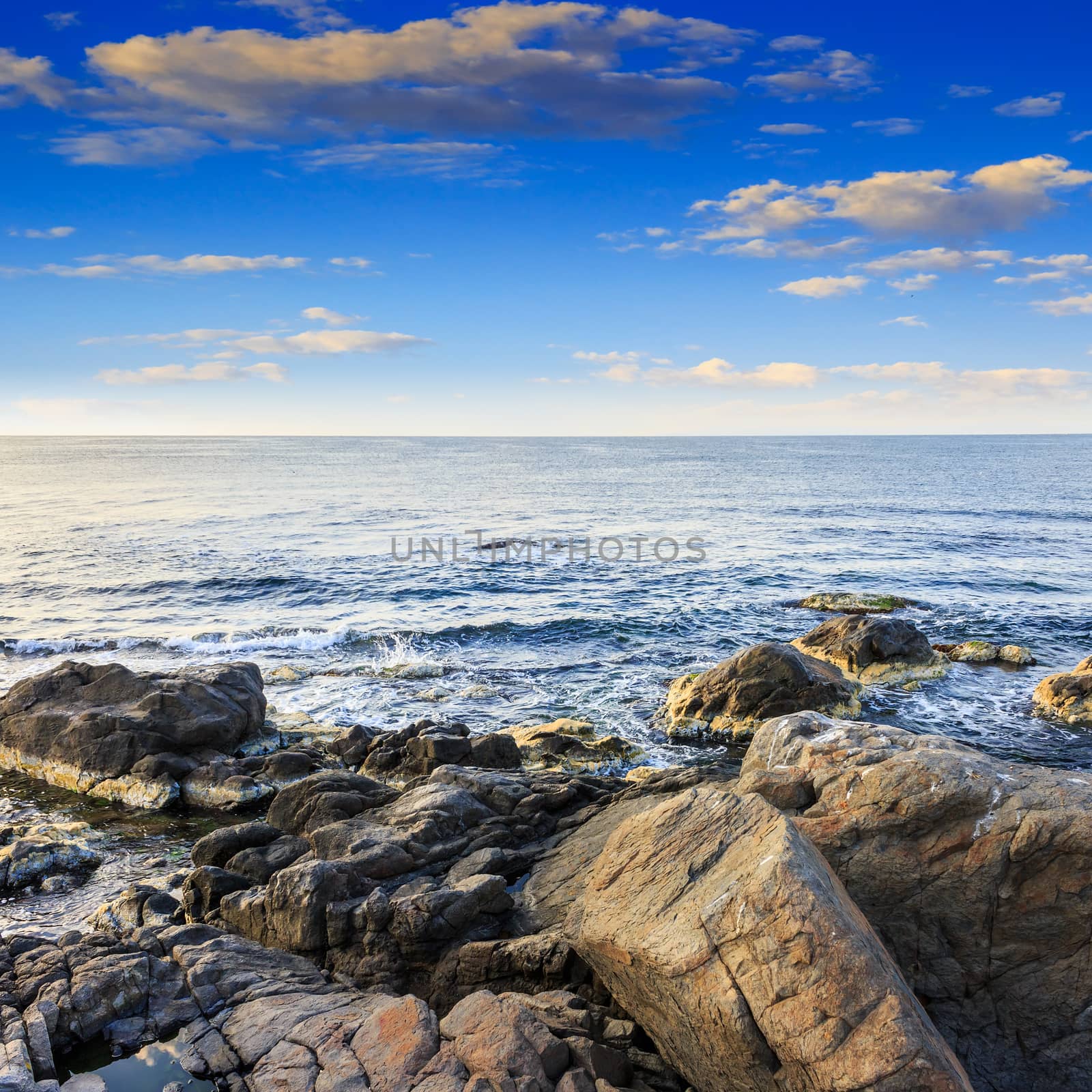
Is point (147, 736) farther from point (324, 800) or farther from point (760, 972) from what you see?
point (760, 972)

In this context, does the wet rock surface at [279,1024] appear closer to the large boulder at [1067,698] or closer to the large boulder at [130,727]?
the large boulder at [130,727]

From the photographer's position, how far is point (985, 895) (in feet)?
29.9

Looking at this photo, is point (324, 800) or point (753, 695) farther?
point (753, 695)

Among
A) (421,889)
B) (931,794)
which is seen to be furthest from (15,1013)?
(931,794)

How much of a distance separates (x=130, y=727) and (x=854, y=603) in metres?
27.5

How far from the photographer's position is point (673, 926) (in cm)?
780

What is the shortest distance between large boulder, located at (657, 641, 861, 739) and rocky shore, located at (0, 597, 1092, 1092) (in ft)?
22.1

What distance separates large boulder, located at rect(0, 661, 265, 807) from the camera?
59.2ft

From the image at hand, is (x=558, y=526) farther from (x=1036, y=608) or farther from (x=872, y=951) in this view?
(x=872, y=951)

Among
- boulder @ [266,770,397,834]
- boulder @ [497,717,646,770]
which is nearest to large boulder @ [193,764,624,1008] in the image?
boulder @ [266,770,397,834]

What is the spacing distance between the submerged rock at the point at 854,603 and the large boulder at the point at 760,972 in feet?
88.6

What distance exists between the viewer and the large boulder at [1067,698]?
21641mm

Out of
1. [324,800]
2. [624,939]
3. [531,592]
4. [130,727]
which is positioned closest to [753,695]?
[324,800]

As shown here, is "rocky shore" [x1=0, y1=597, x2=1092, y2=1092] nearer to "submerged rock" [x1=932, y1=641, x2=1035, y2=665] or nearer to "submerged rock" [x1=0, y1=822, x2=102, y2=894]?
"submerged rock" [x1=0, y1=822, x2=102, y2=894]
